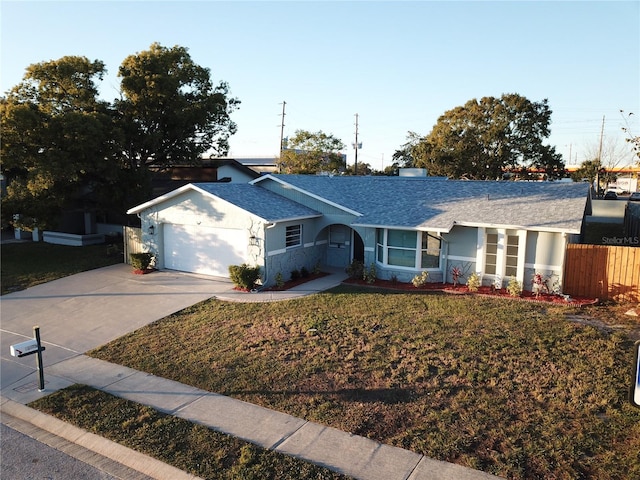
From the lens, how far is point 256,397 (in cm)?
897

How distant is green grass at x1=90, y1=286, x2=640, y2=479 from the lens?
23.7 ft

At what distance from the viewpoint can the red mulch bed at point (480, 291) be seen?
14406mm

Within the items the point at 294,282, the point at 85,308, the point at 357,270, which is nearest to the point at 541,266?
the point at 357,270

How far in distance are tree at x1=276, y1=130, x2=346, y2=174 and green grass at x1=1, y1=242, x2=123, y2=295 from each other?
913 inches

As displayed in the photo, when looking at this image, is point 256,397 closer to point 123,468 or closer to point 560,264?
point 123,468

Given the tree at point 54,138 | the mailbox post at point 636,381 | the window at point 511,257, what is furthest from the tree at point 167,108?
the mailbox post at point 636,381

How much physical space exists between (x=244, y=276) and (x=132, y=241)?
25.7 feet

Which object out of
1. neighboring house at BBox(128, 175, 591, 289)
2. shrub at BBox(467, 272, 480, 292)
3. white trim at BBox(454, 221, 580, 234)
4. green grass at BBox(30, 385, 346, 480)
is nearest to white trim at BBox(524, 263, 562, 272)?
neighboring house at BBox(128, 175, 591, 289)

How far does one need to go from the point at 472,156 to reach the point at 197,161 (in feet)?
75.0

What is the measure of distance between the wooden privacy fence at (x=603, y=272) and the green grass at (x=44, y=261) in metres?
19.0

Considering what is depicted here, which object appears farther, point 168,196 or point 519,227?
point 168,196

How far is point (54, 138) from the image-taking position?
64.6 ft

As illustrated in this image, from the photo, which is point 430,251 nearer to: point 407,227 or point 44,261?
point 407,227

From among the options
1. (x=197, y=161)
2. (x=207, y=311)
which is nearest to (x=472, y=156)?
(x=197, y=161)
